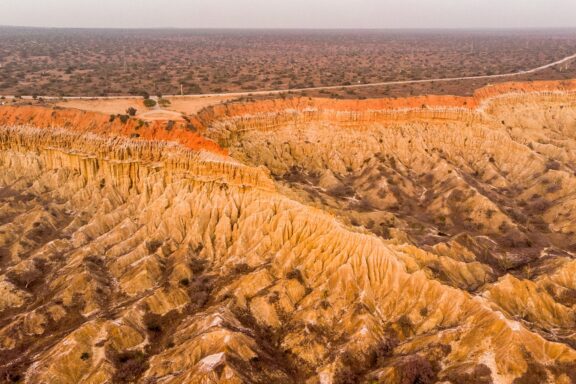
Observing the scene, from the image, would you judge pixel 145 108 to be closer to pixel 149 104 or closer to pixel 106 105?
pixel 149 104

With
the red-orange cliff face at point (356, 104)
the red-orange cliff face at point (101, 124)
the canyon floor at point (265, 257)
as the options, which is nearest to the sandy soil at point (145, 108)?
the canyon floor at point (265, 257)

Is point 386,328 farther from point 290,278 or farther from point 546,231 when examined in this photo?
point 546,231

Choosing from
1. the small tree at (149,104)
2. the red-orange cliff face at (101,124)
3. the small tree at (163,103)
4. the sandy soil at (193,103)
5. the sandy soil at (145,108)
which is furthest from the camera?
the small tree at (163,103)

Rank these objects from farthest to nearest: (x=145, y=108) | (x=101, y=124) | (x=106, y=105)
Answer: (x=106, y=105) < (x=145, y=108) < (x=101, y=124)

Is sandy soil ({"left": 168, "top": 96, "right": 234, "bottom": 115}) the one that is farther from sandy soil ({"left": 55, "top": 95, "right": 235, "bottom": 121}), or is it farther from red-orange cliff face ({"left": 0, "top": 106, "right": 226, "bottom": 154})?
red-orange cliff face ({"left": 0, "top": 106, "right": 226, "bottom": 154})

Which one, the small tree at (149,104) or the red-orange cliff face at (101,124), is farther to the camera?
the small tree at (149,104)

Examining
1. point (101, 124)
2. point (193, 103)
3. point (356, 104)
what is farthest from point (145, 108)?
point (356, 104)

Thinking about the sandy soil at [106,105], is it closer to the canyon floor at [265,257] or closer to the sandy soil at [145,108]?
the sandy soil at [145,108]

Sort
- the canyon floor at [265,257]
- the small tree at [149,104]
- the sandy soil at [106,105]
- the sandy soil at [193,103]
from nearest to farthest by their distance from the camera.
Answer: the canyon floor at [265,257]
the sandy soil at [106,105]
the small tree at [149,104]
the sandy soil at [193,103]
